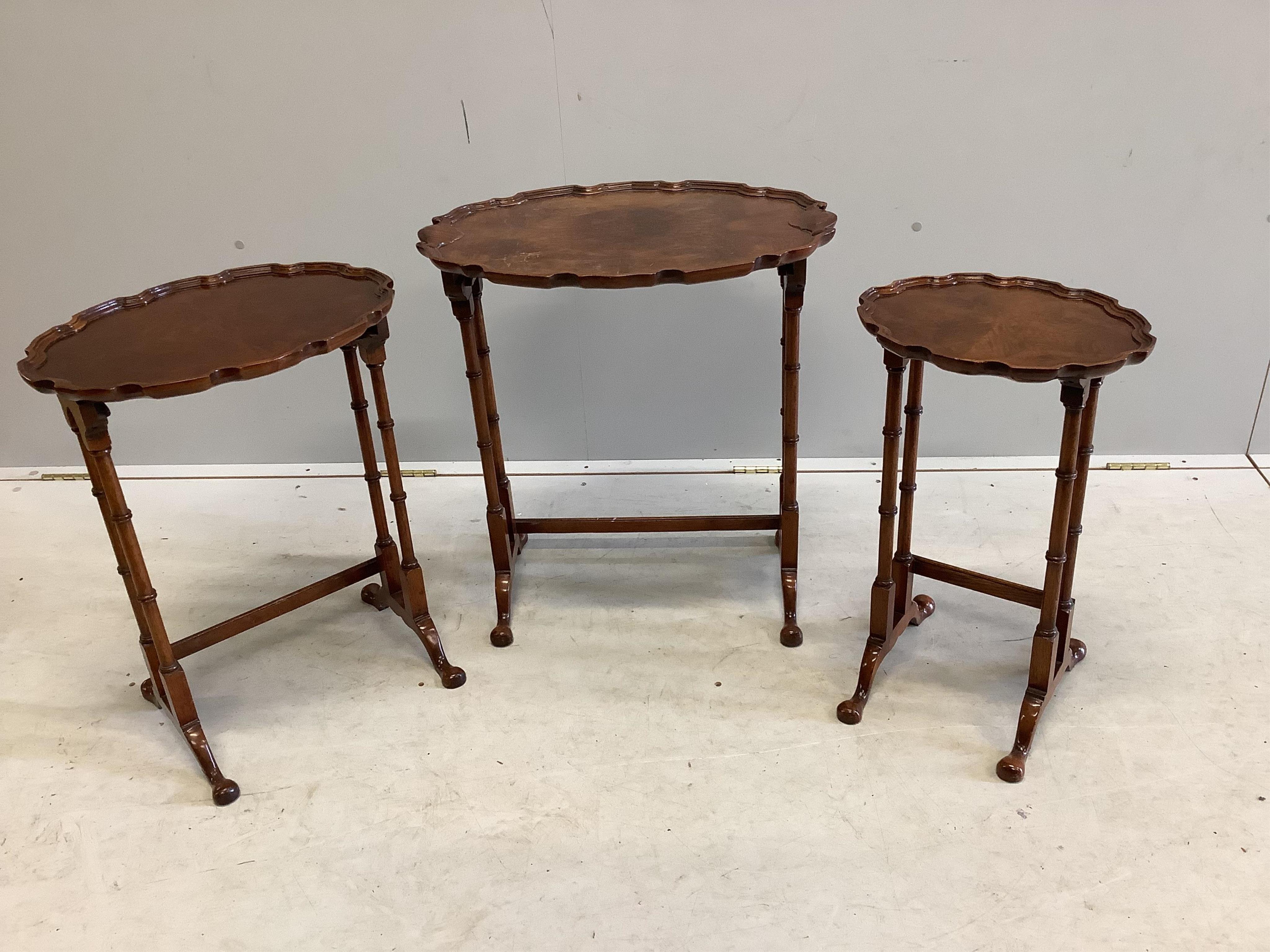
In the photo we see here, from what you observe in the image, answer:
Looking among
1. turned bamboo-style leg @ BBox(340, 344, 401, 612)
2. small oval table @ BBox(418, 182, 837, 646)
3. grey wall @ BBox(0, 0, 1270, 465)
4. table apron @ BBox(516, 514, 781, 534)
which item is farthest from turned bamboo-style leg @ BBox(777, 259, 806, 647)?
turned bamboo-style leg @ BBox(340, 344, 401, 612)


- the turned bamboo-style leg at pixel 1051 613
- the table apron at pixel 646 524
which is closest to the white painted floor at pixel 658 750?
the turned bamboo-style leg at pixel 1051 613

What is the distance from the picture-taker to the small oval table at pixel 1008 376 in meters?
1.98

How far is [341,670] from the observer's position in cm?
265

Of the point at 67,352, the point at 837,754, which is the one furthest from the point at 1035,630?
the point at 67,352

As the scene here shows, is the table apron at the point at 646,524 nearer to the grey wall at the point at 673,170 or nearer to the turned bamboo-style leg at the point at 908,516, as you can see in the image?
the turned bamboo-style leg at the point at 908,516

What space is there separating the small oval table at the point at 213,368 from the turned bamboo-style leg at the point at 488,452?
16cm

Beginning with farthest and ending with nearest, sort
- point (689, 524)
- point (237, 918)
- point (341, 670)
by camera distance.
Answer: point (689, 524) → point (341, 670) → point (237, 918)

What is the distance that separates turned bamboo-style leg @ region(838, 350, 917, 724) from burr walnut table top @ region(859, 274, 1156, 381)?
5.4 inches

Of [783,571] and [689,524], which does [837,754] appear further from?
[689,524]

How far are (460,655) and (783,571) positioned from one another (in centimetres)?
88

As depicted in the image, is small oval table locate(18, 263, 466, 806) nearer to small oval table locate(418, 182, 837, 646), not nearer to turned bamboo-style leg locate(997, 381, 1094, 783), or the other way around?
small oval table locate(418, 182, 837, 646)

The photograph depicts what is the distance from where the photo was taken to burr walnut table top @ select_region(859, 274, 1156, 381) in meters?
1.94

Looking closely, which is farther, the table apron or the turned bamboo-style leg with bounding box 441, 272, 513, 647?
the table apron

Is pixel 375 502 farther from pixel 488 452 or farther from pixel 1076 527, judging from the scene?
pixel 1076 527
